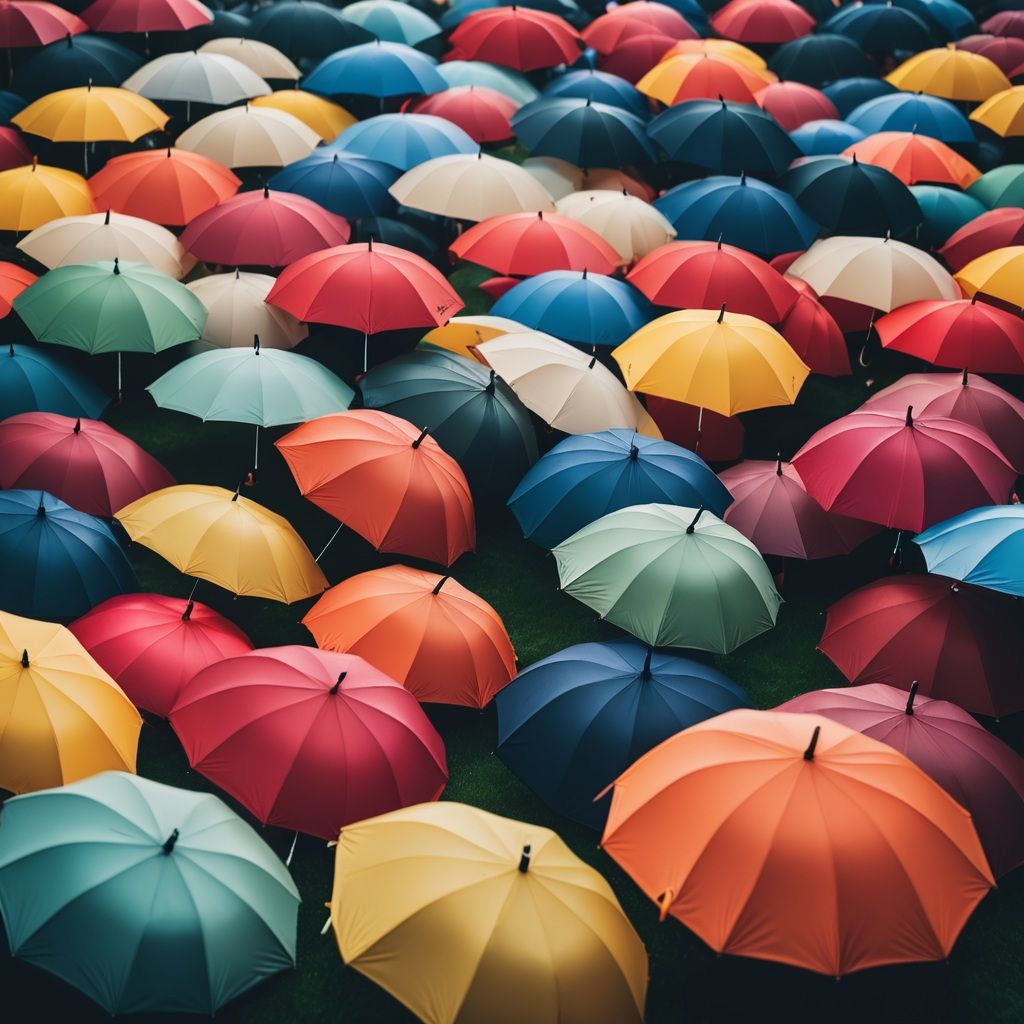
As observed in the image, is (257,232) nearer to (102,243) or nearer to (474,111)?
(102,243)

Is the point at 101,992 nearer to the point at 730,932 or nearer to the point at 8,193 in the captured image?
the point at 730,932

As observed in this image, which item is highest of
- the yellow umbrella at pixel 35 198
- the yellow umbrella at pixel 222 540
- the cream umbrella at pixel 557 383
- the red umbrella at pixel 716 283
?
the red umbrella at pixel 716 283

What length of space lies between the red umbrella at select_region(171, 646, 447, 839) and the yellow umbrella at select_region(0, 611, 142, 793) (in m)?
0.37

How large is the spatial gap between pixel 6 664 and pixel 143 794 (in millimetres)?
1226

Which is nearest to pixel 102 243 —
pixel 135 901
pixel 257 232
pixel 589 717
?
pixel 257 232

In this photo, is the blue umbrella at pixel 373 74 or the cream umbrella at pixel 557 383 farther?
the blue umbrella at pixel 373 74

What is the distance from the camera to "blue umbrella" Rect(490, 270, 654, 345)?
1112 cm

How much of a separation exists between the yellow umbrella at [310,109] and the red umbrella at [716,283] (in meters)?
4.94

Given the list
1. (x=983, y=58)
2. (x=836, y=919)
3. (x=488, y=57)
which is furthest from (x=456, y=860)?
(x=983, y=58)

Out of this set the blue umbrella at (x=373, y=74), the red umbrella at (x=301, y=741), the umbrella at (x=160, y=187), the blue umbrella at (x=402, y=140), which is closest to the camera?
the red umbrella at (x=301, y=741)

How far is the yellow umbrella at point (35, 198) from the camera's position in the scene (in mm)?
11703

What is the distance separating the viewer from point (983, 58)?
16797 mm

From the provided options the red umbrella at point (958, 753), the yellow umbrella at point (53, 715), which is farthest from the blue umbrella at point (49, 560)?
the red umbrella at point (958, 753)

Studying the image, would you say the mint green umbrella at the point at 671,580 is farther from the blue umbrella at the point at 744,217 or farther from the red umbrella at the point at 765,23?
the red umbrella at the point at 765,23
